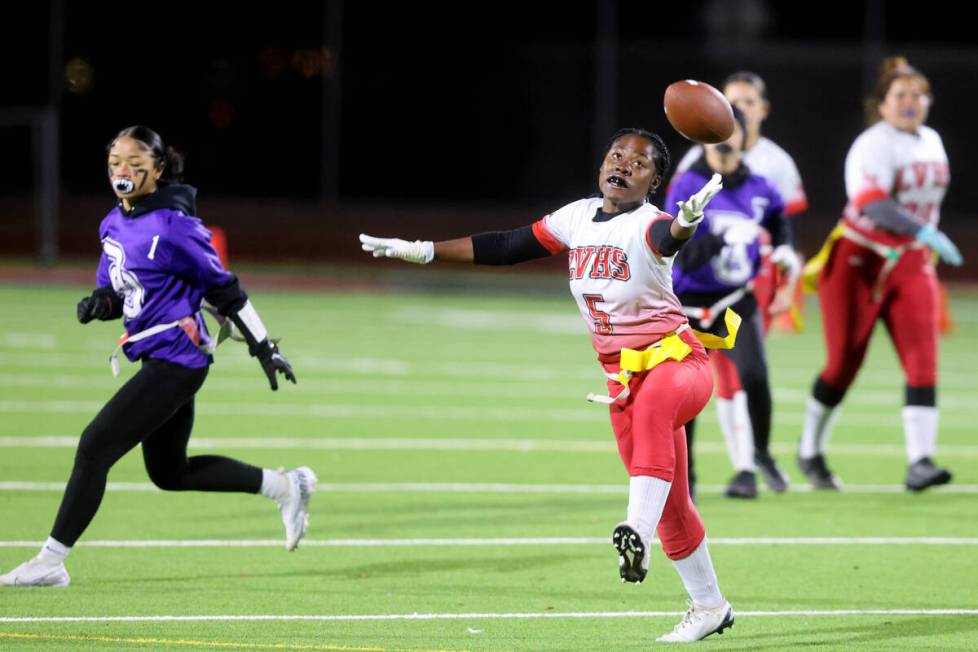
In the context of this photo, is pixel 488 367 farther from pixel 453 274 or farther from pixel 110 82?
pixel 110 82

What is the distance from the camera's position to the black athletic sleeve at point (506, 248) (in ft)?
21.0

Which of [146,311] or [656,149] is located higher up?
[656,149]

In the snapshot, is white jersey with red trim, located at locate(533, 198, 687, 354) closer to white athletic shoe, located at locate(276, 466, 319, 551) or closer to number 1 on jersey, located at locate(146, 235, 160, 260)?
number 1 on jersey, located at locate(146, 235, 160, 260)

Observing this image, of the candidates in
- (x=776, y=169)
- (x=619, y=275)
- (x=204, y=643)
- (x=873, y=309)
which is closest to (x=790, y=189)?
(x=776, y=169)

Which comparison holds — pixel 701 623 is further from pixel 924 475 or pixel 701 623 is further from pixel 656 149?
pixel 924 475

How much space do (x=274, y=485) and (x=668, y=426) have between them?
2.31m

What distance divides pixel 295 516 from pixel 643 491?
2296mm

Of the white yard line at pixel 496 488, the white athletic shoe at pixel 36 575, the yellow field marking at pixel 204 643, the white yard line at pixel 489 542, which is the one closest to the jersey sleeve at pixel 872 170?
the white yard line at pixel 496 488

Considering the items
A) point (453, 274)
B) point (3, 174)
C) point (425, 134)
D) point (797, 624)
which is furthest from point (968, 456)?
point (3, 174)

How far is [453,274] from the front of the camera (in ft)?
99.8

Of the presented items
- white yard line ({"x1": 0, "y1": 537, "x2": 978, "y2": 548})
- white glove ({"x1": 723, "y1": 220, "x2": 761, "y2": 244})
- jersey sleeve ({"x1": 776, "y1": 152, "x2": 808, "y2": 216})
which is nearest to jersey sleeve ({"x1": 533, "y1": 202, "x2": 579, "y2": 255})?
white yard line ({"x1": 0, "y1": 537, "x2": 978, "y2": 548})

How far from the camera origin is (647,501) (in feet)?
19.3

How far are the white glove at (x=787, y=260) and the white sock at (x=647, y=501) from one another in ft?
12.7

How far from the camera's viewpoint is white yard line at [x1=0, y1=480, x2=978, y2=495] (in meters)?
9.63
